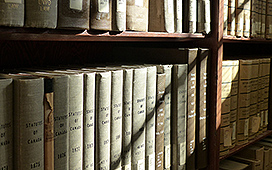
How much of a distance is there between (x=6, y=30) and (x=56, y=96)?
0.18 metres

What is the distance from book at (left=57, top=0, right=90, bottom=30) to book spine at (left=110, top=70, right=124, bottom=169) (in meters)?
0.17

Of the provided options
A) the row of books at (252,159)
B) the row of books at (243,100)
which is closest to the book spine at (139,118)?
the row of books at (243,100)

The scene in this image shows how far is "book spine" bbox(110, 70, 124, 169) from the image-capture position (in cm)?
89

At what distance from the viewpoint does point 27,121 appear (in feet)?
2.31

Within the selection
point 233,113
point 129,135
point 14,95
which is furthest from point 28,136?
point 233,113

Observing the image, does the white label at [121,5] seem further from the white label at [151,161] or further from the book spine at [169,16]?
the white label at [151,161]

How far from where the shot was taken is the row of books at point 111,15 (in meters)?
0.70

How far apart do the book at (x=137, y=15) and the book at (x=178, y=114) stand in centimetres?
21

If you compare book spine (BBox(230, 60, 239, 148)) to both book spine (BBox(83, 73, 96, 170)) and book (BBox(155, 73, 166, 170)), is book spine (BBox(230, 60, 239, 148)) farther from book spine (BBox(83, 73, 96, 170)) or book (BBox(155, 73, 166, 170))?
book spine (BBox(83, 73, 96, 170))

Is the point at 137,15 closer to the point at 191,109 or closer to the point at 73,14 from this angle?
the point at 73,14

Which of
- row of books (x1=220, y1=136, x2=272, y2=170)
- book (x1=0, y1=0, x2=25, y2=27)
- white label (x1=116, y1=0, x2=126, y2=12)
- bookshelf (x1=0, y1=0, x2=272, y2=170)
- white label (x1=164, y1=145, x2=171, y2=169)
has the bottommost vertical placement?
row of books (x1=220, y1=136, x2=272, y2=170)

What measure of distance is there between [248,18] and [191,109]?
638 millimetres

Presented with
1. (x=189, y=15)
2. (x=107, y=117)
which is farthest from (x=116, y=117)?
(x=189, y=15)

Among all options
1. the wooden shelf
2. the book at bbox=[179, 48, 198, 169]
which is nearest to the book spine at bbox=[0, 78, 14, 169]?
the wooden shelf
